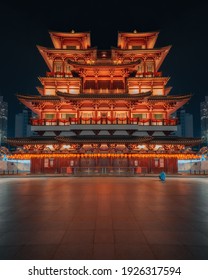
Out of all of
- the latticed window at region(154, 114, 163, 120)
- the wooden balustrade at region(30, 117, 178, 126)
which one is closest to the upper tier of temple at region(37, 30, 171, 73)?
the latticed window at region(154, 114, 163, 120)

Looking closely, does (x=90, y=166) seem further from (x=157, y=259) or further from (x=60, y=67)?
(x=157, y=259)

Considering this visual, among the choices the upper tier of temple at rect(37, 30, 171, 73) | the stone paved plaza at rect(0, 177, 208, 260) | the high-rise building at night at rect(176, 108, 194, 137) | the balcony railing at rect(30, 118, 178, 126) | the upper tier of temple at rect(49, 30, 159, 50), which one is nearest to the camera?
the stone paved plaza at rect(0, 177, 208, 260)

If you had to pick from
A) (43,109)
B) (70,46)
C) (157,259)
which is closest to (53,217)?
(157,259)

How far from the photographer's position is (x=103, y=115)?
3294 centimetres

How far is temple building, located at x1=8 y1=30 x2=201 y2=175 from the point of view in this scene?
3033 cm

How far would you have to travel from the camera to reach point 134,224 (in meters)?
6.33

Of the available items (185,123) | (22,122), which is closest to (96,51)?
(185,123)

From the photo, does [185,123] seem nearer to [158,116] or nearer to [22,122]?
[22,122]

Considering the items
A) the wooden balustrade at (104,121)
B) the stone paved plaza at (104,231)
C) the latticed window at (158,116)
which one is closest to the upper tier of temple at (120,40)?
the latticed window at (158,116)

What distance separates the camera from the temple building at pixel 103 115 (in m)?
30.3

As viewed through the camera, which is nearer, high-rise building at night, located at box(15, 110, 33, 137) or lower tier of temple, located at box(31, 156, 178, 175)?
lower tier of temple, located at box(31, 156, 178, 175)

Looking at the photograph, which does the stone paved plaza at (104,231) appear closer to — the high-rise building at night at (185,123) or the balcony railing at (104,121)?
the balcony railing at (104,121)

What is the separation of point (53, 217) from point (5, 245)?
96.5 inches

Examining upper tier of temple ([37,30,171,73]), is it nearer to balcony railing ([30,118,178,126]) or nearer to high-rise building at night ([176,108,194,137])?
balcony railing ([30,118,178,126])
